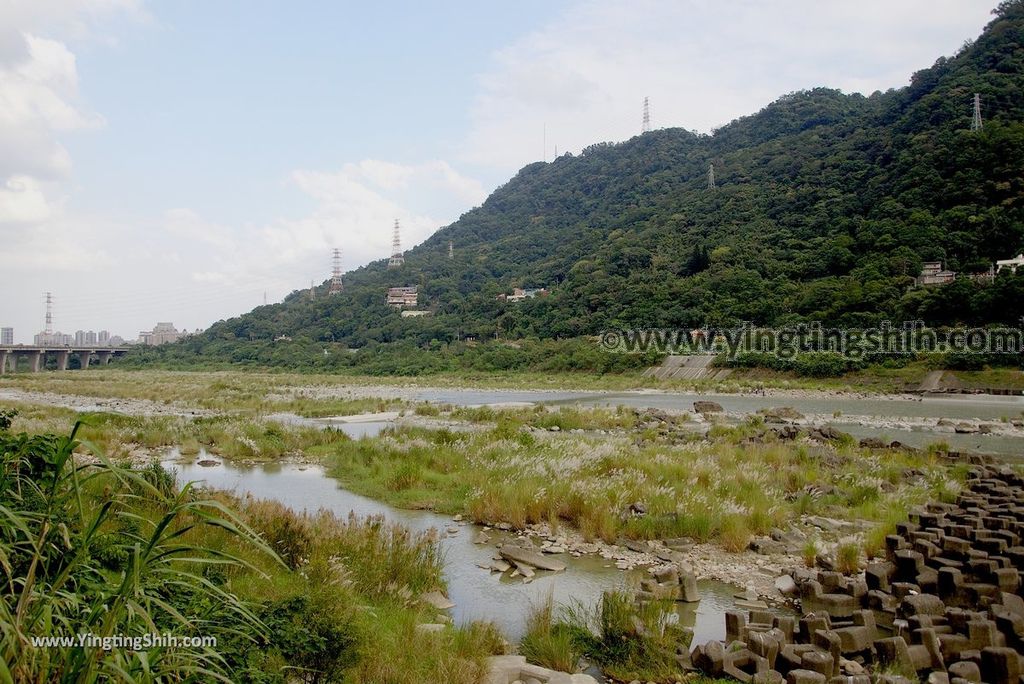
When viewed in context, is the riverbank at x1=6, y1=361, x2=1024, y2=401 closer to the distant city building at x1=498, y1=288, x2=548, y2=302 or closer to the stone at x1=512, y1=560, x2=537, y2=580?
the stone at x1=512, y1=560, x2=537, y2=580

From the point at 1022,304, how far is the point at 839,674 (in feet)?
184

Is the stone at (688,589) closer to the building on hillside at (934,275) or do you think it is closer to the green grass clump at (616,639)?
the green grass clump at (616,639)

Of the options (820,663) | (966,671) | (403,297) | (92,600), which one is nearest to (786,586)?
(966,671)

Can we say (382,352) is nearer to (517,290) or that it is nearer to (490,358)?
(490,358)

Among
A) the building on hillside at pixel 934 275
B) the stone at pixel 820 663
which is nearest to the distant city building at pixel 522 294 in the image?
the building on hillside at pixel 934 275

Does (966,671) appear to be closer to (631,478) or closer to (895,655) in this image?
(895,655)

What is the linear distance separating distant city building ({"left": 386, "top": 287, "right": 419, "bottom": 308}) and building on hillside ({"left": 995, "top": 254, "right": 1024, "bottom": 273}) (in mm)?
101193

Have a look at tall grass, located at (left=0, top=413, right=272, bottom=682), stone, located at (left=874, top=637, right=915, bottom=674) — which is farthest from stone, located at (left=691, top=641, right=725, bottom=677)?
tall grass, located at (left=0, top=413, right=272, bottom=682)

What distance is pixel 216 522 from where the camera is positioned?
1.99 m

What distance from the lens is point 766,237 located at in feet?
308

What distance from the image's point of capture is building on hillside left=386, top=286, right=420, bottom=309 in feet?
442

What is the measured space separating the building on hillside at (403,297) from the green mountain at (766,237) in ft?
10.3

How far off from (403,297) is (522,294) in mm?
27718

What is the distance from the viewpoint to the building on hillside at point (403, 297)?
135 m
